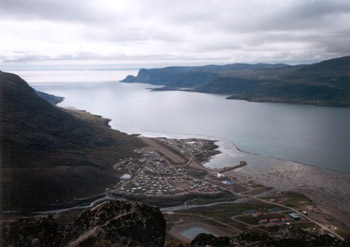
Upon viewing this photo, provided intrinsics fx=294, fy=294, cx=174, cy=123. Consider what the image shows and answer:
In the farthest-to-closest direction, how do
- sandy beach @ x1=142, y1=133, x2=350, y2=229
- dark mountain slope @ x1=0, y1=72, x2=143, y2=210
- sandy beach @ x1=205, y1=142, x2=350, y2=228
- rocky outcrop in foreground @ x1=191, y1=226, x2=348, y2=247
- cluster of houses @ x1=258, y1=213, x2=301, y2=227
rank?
sandy beach @ x1=142, y1=133, x2=350, y2=229
sandy beach @ x1=205, y1=142, x2=350, y2=228
dark mountain slope @ x1=0, y1=72, x2=143, y2=210
cluster of houses @ x1=258, y1=213, x2=301, y2=227
rocky outcrop in foreground @ x1=191, y1=226, x2=348, y2=247

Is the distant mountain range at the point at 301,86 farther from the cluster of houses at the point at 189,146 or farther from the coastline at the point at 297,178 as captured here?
the coastline at the point at 297,178

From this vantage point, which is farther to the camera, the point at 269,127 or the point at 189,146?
the point at 269,127

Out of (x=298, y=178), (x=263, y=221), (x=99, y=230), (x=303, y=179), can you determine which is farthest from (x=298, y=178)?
(x=99, y=230)

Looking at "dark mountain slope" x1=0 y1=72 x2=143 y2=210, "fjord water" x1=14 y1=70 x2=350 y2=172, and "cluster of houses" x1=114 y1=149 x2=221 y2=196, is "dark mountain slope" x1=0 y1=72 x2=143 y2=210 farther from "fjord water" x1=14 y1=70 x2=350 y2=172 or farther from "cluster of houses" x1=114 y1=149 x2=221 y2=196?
"fjord water" x1=14 y1=70 x2=350 y2=172

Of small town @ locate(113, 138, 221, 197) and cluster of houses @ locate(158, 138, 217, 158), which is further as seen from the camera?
cluster of houses @ locate(158, 138, 217, 158)

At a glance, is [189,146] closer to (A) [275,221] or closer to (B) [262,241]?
(A) [275,221]

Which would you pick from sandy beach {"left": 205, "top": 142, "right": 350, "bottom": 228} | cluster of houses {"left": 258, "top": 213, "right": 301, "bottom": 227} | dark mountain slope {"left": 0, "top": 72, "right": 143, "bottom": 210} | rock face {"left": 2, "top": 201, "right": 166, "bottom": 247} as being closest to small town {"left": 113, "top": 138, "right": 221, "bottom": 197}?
dark mountain slope {"left": 0, "top": 72, "right": 143, "bottom": 210}

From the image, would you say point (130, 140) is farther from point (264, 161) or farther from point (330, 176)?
point (330, 176)
